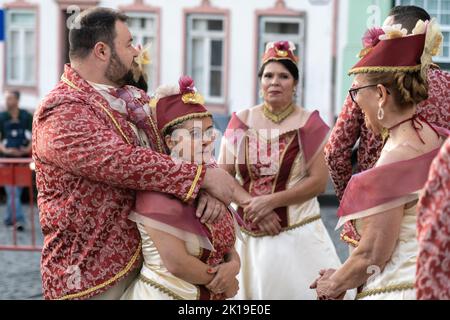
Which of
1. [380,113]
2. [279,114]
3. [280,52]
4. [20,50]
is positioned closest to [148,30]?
[20,50]

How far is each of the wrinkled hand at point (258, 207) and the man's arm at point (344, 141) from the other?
A: 1.18 meters

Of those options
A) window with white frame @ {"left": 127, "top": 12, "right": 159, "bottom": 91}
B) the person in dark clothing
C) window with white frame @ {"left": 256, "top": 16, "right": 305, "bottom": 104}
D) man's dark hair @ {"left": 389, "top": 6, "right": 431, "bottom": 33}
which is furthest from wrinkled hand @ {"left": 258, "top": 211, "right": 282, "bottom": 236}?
→ window with white frame @ {"left": 127, "top": 12, "right": 159, "bottom": 91}

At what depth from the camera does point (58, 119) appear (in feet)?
13.0

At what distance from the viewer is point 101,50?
4156mm

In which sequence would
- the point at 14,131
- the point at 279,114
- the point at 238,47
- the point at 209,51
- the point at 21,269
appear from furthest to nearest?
the point at 209,51, the point at 238,47, the point at 14,131, the point at 21,269, the point at 279,114

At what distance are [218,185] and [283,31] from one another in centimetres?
1494

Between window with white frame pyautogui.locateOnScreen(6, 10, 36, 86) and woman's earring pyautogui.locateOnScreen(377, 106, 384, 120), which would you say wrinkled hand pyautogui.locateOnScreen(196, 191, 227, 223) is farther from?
window with white frame pyautogui.locateOnScreen(6, 10, 36, 86)

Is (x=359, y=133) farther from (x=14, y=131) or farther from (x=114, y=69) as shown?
(x=14, y=131)

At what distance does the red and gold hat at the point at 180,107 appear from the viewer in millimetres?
4184

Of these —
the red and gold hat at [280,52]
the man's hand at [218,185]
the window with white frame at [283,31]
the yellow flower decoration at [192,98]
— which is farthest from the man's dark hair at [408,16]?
the window with white frame at [283,31]

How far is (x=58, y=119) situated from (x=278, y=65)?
2.67m

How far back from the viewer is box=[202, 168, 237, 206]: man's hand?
13.2ft

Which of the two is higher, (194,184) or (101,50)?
(101,50)
